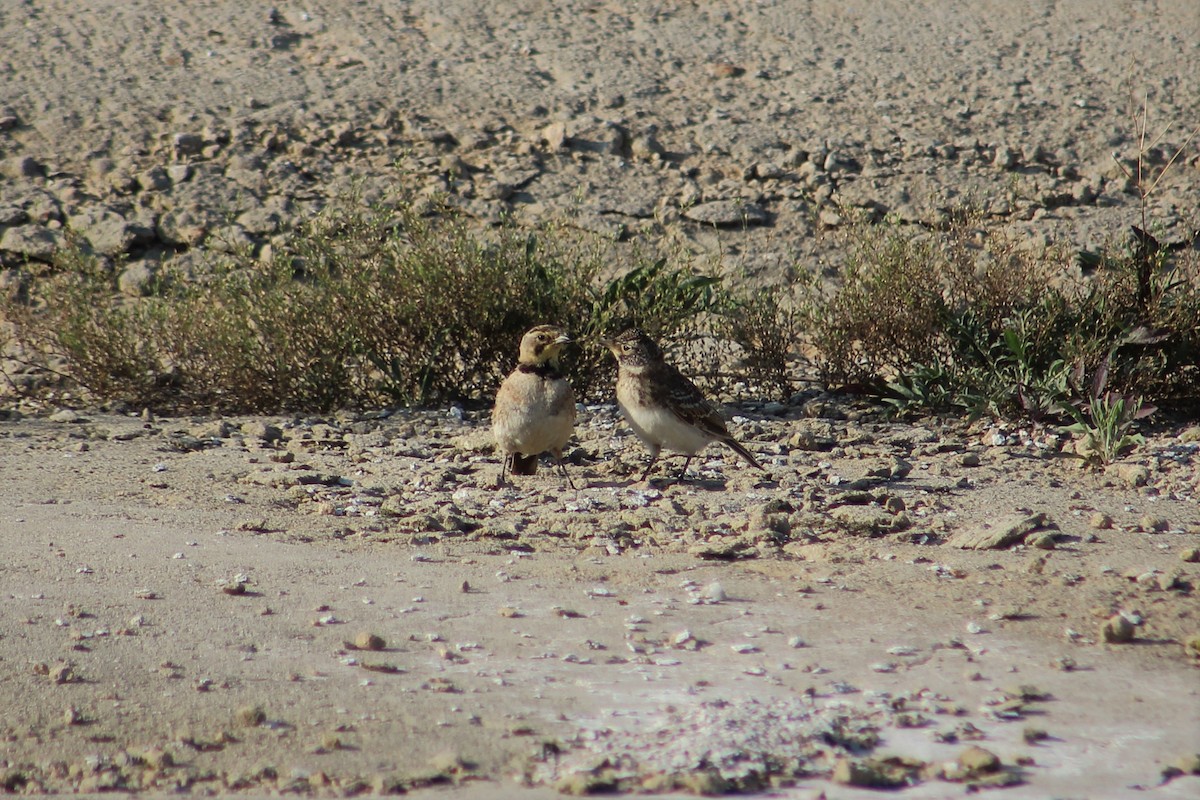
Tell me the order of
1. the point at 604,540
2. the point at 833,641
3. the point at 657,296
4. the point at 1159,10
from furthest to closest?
the point at 1159,10, the point at 657,296, the point at 604,540, the point at 833,641

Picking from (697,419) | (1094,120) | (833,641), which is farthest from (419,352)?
(1094,120)

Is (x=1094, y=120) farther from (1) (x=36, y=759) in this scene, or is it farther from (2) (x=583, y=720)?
(1) (x=36, y=759)

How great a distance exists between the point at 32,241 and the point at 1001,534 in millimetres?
7494

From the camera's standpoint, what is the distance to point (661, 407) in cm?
681

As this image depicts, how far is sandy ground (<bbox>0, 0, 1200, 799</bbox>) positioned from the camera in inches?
154

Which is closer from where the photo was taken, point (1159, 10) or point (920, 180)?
point (920, 180)

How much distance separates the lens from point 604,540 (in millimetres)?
5895

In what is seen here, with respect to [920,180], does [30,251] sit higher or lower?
lower

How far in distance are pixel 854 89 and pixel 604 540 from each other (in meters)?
7.43

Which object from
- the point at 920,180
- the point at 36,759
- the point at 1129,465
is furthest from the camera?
the point at 920,180

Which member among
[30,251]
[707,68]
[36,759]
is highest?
[707,68]

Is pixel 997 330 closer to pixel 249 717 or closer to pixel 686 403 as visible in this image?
pixel 686 403

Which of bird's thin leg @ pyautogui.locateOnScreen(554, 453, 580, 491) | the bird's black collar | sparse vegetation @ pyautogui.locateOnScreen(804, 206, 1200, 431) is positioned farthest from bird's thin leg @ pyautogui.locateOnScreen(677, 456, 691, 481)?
sparse vegetation @ pyautogui.locateOnScreen(804, 206, 1200, 431)

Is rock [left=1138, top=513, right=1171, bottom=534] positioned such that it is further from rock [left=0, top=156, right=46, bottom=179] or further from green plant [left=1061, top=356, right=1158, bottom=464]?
rock [left=0, top=156, right=46, bottom=179]
